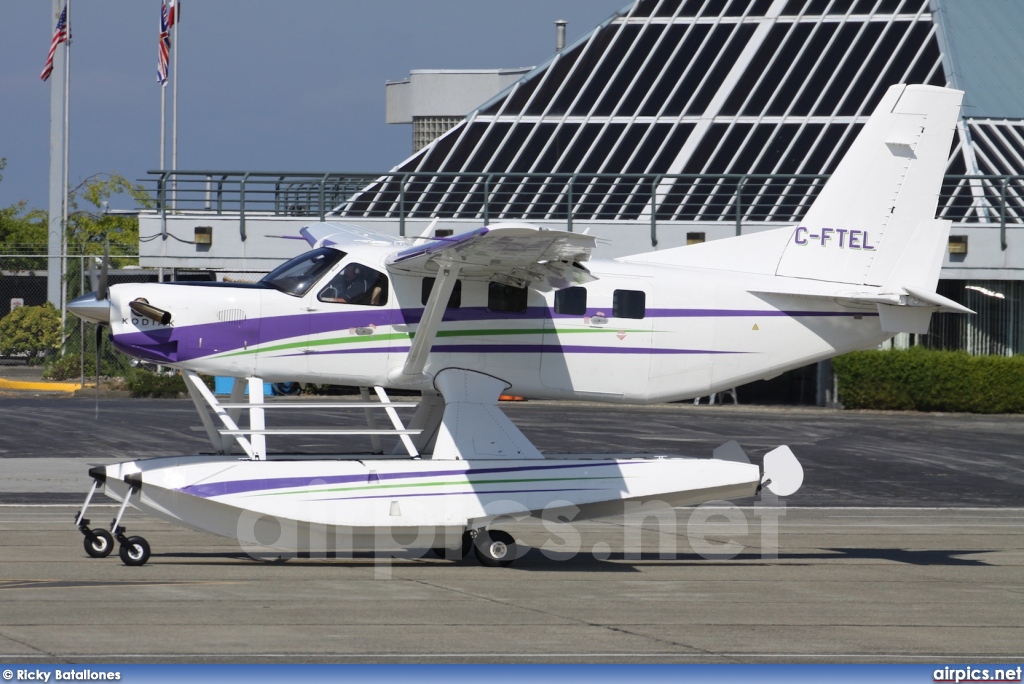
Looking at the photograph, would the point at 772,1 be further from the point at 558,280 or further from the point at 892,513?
the point at 558,280

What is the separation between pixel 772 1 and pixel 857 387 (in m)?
16.9

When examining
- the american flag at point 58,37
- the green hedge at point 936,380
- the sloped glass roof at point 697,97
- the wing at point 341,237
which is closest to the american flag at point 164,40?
the american flag at point 58,37

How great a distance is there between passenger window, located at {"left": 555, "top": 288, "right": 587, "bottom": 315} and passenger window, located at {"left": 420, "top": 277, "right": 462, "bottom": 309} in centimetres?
97

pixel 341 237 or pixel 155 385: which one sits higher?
pixel 341 237

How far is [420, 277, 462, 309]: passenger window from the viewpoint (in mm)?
12047

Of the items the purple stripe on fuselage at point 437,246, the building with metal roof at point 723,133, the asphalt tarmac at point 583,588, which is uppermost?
the building with metal roof at point 723,133

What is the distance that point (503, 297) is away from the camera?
12.1m

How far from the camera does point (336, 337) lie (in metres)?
12.0

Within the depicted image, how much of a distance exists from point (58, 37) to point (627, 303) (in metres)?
33.1

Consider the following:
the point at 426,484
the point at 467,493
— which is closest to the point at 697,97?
the point at 467,493

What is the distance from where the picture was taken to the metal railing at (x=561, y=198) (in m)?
29.2

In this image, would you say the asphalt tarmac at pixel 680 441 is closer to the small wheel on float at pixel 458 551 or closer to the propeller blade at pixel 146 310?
the propeller blade at pixel 146 310

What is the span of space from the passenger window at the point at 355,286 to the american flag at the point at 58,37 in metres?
31.5

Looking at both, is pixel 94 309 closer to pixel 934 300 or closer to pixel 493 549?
pixel 493 549
